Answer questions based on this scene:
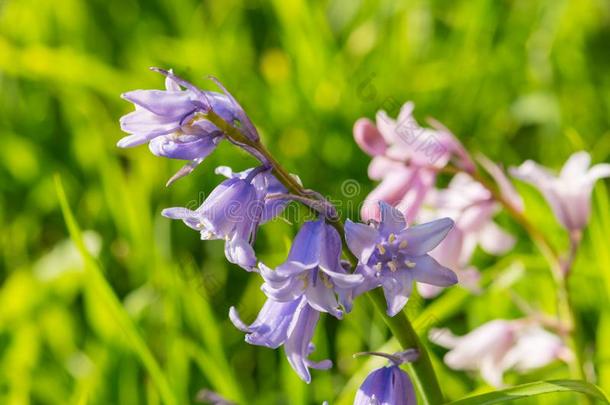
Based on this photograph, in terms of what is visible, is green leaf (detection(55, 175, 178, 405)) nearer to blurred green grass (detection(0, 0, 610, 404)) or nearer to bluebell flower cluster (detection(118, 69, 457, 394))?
blurred green grass (detection(0, 0, 610, 404))

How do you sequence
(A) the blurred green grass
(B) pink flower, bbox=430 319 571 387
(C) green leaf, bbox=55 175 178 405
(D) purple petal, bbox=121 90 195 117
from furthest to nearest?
1. (A) the blurred green grass
2. (B) pink flower, bbox=430 319 571 387
3. (C) green leaf, bbox=55 175 178 405
4. (D) purple petal, bbox=121 90 195 117

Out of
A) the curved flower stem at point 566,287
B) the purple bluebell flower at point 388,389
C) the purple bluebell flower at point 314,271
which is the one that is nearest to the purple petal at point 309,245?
the purple bluebell flower at point 314,271

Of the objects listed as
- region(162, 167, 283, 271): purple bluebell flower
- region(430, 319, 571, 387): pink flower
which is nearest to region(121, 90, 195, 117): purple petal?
region(162, 167, 283, 271): purple bluebell flower

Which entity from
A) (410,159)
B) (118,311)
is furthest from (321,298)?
(410,159)

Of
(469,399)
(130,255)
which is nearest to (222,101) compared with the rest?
(469,399)

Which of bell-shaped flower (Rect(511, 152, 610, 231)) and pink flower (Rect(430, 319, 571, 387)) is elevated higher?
bell-shaped flower (Rect(511, 152, 610, 231))

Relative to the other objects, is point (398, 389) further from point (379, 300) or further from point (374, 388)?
point (379, 300)
